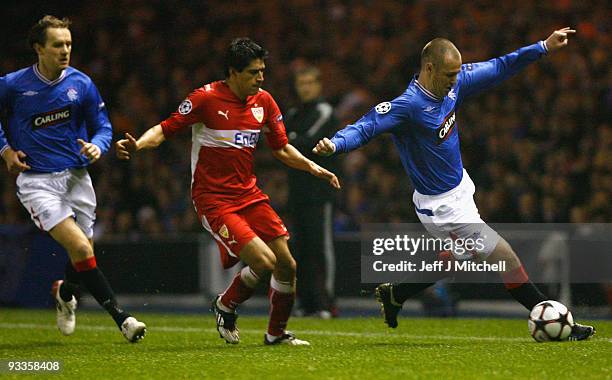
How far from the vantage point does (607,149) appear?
12359 millimetres

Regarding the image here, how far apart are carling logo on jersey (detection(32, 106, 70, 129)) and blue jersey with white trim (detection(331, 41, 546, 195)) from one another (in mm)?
2133

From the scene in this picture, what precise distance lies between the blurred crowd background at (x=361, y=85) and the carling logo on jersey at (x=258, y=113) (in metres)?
3.32

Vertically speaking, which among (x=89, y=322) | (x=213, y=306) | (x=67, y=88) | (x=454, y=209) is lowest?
(x=89, y=322)

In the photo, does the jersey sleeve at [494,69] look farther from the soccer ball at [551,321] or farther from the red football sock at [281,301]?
the red football sock at [281,301]

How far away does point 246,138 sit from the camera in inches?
301

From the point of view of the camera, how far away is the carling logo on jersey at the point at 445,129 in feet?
25.2

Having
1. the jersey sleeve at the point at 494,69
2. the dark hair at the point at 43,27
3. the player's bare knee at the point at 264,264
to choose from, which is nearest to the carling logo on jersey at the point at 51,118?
the dark hair at the point at 43,27

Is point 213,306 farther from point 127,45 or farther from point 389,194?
point 127,45

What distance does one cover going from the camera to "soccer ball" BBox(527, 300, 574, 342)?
23.9ft

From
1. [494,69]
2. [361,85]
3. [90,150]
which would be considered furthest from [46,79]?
[361,85]

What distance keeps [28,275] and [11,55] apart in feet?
23.5

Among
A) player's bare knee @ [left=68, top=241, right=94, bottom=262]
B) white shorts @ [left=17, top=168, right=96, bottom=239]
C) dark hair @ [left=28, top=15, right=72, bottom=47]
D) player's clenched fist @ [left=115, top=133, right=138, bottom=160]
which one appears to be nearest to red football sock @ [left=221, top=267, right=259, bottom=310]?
player's bare knee @ [left=68, top=241, right=94, bottom=262]

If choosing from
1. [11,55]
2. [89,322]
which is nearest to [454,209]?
[89,322]

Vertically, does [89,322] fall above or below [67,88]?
below
